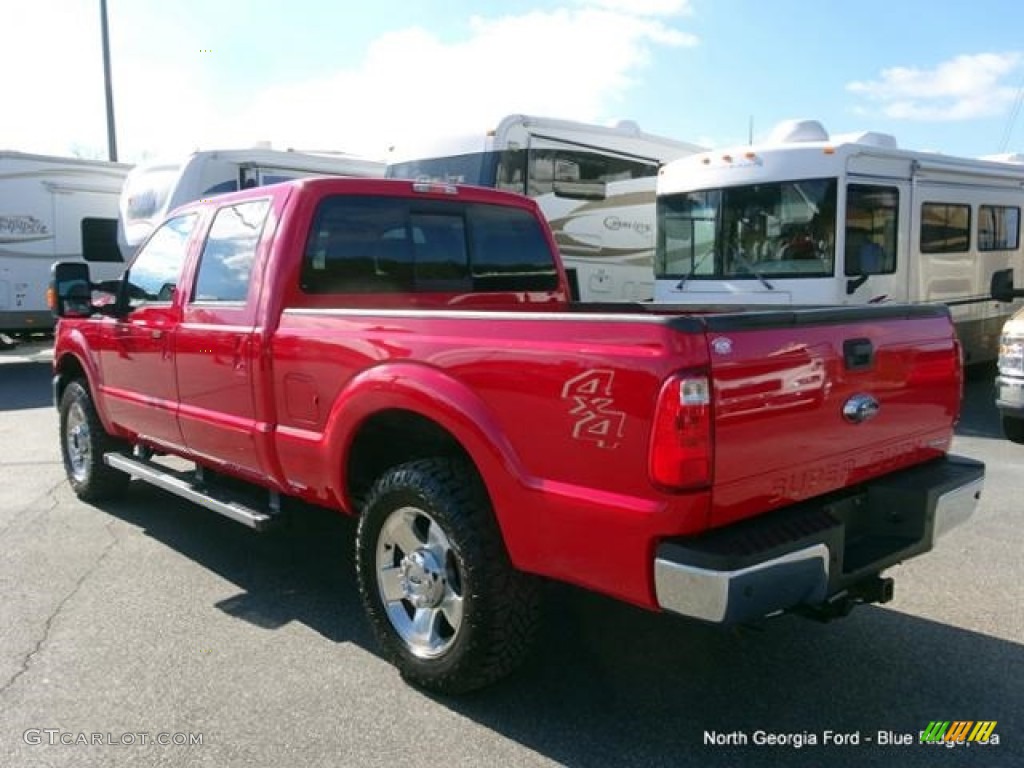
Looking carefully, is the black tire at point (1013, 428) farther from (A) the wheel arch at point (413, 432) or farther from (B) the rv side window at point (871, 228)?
(A) the wheel arch at point (413, 432)

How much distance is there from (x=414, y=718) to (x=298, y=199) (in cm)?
238

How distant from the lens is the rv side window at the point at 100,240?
15156mm

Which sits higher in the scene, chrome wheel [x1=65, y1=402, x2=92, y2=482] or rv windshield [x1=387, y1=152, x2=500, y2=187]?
rv windshield [x1=387, y1=152, x2=500, y2=187]

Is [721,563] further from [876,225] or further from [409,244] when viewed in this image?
[876,225]

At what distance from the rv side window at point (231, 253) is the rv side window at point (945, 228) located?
27.9 feet

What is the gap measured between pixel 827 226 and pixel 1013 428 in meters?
2.74

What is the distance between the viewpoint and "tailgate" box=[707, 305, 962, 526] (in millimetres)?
2695

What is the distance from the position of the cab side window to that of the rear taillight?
3.39m

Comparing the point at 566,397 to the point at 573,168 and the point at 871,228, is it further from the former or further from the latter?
the point at 573,168

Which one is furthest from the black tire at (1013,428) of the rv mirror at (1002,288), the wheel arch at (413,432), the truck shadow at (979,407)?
the wheel arch at (413,432)

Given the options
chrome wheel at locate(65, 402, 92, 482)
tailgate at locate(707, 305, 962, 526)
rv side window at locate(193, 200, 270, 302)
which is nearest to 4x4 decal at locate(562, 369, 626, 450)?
tailgate at locate(707, 305, 962, 526)

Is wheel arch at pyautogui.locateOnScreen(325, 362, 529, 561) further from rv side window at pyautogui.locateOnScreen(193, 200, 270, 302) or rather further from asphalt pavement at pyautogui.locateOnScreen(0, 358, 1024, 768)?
rv side window at pyautogui.locateOnScreen(193, 200, 270, 302)

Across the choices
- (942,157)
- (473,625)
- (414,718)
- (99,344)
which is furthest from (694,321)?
(942,157)

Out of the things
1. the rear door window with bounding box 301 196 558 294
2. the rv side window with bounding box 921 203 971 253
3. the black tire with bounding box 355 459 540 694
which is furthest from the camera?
the rv side window with bounding box 921 203 971 253
